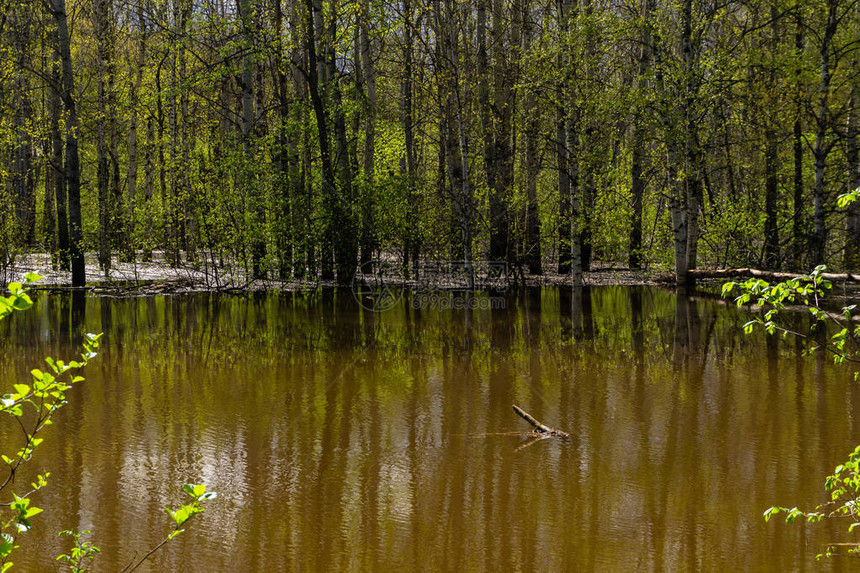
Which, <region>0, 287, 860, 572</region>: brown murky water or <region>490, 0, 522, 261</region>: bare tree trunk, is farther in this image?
<region>490, 0, 522, 261</region>: bare tree trunk

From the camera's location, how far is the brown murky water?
16.3 ft

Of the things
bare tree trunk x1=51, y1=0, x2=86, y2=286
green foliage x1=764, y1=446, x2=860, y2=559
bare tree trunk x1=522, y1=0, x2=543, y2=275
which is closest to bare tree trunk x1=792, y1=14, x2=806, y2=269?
bare tree trunk x1=522, y1=0, x2=543, y2=275

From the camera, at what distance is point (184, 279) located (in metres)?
21.3

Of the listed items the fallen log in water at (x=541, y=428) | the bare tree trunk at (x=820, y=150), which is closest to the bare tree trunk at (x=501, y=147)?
the bare tree trunk at (x=820, y=150)

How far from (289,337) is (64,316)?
5504 mm

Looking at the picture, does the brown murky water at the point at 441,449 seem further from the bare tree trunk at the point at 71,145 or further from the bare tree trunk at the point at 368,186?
the bare tree trunk at the point at 368,186

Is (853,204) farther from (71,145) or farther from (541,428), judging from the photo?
(71,145)

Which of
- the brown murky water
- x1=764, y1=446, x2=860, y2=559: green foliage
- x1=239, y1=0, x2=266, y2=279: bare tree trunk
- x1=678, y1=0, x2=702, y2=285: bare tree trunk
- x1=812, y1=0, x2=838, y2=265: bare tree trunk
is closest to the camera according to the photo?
x1=764, y1=446, x2=860, y2=559: green foliage

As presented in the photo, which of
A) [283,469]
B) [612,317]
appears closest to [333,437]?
[283,469]

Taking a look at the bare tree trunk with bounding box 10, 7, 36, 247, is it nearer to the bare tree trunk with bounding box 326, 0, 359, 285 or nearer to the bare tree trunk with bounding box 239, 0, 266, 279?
the bare tree trunk with bounding box 239, 0, 266, 279

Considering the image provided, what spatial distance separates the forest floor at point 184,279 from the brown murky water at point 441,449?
7330mm

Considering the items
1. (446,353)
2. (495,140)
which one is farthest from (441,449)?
(495,140)

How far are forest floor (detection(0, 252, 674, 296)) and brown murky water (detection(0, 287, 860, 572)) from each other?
733cm

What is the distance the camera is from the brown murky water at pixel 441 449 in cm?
497
